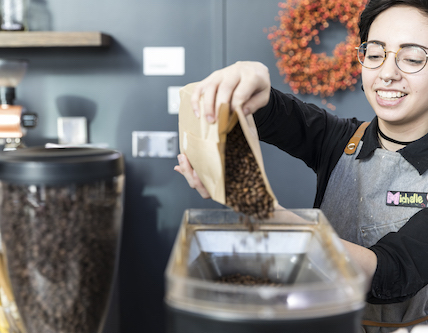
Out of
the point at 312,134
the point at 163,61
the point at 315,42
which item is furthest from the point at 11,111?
the point at 315,42

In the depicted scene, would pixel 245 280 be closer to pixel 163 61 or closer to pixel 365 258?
pixel 365 258

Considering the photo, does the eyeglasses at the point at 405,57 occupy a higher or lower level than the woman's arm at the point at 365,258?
higher

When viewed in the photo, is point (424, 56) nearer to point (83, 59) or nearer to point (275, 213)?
point (275, 213)

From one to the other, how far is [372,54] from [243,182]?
2.24 ft

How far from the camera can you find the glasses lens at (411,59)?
3.80 feet

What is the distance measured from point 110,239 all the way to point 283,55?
1.90 metres

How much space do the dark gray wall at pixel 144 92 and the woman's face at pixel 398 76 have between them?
1185 mm

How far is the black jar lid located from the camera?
0.56 meters

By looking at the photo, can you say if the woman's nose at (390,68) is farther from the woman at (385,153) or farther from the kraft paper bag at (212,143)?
the kraft paper bag at (212,143)

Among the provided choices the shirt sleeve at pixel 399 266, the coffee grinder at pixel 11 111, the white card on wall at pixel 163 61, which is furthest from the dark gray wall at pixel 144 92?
the shirt sleeve at pixel 399 266

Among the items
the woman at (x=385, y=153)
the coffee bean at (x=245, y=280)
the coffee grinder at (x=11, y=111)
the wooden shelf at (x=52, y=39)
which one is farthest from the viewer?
the wooden shelf at (x=52, y=39)

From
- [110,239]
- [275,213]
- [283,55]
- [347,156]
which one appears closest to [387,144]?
[347,156]

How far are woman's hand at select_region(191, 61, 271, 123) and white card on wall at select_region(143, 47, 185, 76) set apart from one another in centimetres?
165

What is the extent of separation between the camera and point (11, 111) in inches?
83.0
